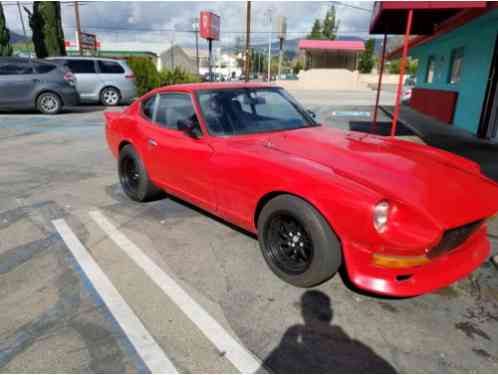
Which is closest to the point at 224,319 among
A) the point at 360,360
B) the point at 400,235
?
the point at 360,360

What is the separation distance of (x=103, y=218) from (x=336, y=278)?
265cm

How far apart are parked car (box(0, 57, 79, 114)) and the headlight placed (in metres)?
12.4

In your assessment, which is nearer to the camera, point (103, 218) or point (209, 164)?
point (209, 164)

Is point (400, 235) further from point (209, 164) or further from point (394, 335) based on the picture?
point (209, 164)

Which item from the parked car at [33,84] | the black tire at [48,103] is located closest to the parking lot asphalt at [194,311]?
the parked car at [33,84]

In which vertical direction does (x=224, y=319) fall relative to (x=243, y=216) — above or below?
below

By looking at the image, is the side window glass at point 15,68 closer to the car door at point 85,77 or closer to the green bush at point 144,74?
the car door at point 85,77

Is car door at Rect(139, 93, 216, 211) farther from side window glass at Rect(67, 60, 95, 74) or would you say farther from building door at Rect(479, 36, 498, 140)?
side window glass at Rect(67, 60, 95, 74)

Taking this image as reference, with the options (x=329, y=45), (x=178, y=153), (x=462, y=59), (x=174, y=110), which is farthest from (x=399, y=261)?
(x=329, y=45)

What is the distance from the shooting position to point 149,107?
14.6 feet

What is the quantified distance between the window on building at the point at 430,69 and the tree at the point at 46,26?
64.5 ft

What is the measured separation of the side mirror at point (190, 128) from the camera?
3.47 meters

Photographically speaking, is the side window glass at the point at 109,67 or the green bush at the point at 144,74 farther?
the green bush at the point at 144,74

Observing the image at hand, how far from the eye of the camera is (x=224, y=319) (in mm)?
2463
